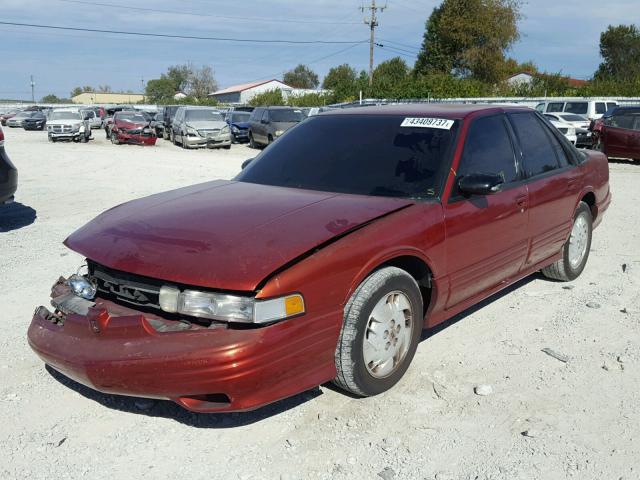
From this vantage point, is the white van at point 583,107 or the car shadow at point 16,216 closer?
the car shadow at point 16,216

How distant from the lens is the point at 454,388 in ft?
11.8

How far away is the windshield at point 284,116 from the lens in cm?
2342

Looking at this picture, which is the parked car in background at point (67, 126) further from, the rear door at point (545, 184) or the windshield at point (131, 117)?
the rear door at point (545, 184)

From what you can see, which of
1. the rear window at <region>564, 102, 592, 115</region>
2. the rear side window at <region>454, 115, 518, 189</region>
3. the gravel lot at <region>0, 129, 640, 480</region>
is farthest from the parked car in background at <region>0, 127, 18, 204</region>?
the rear window at <region>564, 102, 592, 115</region>

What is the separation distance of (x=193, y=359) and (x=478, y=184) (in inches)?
80.1

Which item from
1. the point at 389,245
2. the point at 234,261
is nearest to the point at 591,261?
the point at 389,245

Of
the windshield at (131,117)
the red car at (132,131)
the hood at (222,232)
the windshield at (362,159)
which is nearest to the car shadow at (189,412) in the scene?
the hood at (222,232)

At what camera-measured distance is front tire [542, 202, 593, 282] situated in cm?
552

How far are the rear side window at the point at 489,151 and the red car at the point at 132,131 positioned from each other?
23.2m

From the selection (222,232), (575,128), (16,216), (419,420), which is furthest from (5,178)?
(575,128)

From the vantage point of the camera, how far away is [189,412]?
3314mm

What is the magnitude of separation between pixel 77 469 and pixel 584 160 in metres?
4.86

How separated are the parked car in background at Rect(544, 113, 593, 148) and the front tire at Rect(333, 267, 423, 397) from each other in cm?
1784

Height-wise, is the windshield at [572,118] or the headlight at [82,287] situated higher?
the windshield at [572,118]
